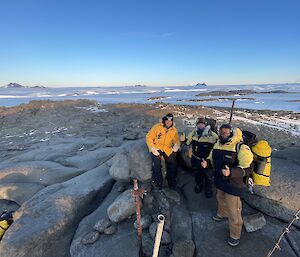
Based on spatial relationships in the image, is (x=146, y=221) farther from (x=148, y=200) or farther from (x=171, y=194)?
(x=171, y=194)

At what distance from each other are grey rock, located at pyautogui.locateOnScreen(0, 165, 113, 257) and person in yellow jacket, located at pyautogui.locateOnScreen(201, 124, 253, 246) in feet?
12.3

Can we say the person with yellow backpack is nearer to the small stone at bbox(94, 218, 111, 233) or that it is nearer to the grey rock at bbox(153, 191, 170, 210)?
the small stone at bbox(94, 218, 111, 233)

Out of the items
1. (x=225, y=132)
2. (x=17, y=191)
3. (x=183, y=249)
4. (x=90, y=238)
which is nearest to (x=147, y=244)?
(x=183, y=249)

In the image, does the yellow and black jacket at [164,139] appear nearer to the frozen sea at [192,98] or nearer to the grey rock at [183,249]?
the grey rock at [183,249]

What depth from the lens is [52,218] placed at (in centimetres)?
648

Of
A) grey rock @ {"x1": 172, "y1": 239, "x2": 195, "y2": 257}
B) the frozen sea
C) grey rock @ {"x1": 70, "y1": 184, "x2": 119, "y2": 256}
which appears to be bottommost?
the frozen sea

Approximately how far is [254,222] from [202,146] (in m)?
2.01

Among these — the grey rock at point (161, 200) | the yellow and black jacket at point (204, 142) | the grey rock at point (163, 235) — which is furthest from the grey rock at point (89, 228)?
the yellow and black jacket at point (204, 142)

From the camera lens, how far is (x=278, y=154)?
8.55 m

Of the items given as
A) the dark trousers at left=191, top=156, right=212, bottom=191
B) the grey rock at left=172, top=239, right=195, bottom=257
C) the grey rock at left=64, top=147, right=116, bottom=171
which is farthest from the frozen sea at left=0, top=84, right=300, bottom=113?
the grey rock at left=172, top=239, right=195, bottom=257

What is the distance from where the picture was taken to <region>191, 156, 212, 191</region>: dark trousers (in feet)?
21.6

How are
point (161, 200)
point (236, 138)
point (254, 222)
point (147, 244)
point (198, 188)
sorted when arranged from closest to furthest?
1. point (236, 138)
2. point (147, 244)
3. point (254, 222)
4. point (161, 200)
5. point (198, 188)

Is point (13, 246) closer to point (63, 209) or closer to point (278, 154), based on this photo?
point (63, 209)

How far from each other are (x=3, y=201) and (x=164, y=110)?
57.1 feet
